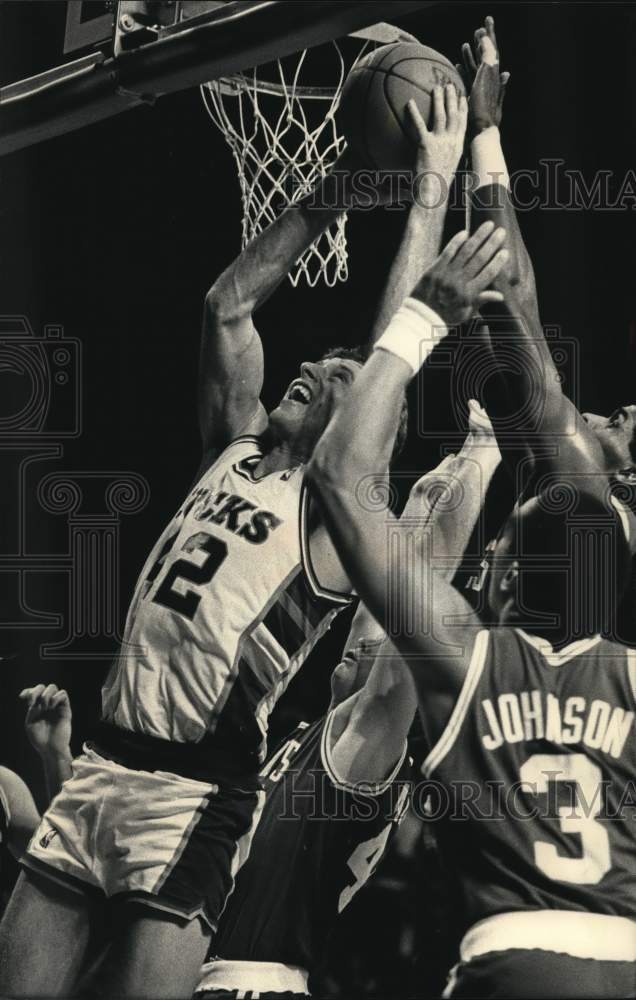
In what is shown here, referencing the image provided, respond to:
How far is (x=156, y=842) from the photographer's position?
9.72 feet

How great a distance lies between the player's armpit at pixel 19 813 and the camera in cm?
347

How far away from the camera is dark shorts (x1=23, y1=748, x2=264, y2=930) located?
9.62 feet

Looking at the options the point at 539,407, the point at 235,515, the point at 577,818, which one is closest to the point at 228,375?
the point at 235,515

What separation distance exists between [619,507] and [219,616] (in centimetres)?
101

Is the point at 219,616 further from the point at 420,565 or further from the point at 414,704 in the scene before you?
the point at 420,565

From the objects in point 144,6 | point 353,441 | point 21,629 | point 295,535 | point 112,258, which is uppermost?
point 144,6

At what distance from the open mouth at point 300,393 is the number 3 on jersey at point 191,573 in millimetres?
445

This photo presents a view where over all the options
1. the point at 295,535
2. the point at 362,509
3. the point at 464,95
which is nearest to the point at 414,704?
the point at 295,535

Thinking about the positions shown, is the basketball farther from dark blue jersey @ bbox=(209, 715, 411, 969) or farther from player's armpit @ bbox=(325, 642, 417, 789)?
dark blue jersey @ bbox=(209, 715, 411, 969)

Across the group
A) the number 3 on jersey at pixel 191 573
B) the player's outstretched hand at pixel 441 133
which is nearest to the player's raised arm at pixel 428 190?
the player's outstretched hand at pixel 441 133

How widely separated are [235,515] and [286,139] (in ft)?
3.72

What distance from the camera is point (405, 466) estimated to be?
3.17 metres

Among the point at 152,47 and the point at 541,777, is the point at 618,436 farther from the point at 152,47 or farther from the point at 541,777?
the point at 152,47

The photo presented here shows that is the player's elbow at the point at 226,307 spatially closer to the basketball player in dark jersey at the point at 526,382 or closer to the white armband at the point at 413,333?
the basketball player in dark jersey at the point at 526,382
